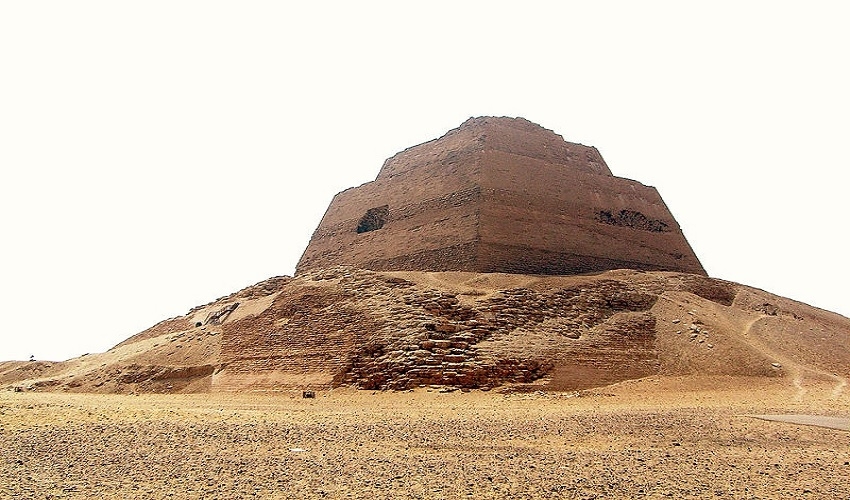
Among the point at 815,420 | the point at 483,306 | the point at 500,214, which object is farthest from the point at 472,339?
the point at 500,214

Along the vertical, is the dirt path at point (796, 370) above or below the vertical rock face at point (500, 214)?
below

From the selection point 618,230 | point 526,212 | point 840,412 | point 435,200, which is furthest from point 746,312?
point 435,200

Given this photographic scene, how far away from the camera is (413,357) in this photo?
38.1ft

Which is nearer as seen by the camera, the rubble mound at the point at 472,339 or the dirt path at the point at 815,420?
the dirt path at the point at 815,420

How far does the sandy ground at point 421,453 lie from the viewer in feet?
13.4

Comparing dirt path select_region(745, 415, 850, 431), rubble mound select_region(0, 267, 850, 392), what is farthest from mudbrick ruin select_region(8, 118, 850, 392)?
dirt path select_region(745, 415, 850, 431)

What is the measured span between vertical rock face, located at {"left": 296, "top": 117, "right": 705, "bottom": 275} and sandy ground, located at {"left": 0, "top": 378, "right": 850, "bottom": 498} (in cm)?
919

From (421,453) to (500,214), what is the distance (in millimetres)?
13067

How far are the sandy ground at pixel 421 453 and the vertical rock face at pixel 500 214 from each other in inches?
362

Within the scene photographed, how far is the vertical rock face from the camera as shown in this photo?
692 inches

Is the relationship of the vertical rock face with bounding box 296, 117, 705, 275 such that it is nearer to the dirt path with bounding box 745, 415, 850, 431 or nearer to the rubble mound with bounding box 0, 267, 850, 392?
the rubble mound with bounding box 0, 267, 850, 392

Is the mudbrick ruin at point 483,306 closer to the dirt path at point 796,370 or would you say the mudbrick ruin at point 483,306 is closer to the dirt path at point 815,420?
the dirt path at point 796,370

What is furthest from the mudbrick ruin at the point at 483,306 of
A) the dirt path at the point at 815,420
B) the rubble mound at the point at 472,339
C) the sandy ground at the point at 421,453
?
the dirt path at the point at 815,420

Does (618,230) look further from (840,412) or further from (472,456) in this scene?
(472,456)
